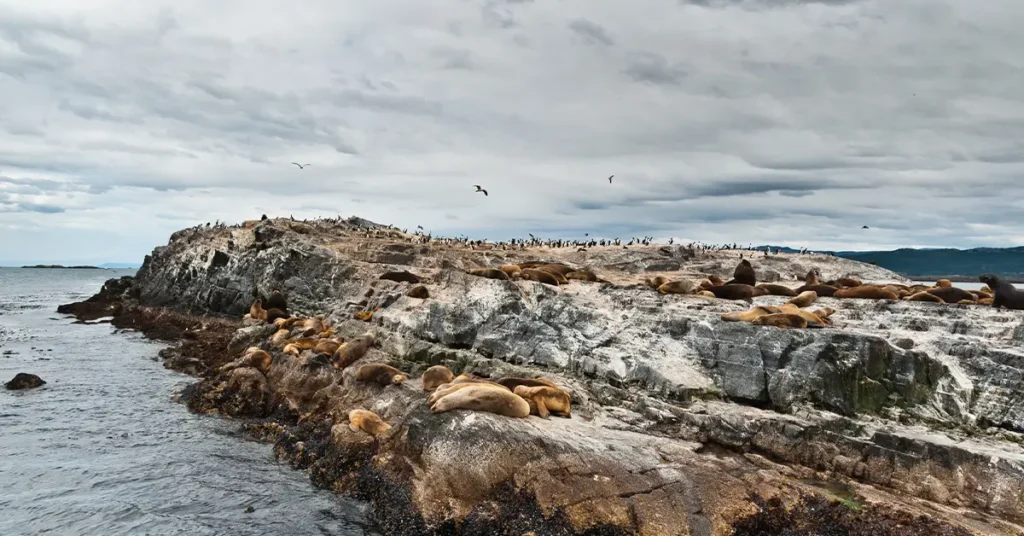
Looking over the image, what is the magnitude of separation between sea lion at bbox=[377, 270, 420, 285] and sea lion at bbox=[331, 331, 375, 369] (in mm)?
4516

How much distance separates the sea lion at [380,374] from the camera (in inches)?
536

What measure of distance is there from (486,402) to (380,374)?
14.3 ft

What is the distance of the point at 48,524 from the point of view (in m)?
9.88

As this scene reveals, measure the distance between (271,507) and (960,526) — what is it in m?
10.2

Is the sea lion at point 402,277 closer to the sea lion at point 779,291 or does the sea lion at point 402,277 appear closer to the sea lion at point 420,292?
the sea lion at point 420,292

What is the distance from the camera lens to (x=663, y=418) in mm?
10648

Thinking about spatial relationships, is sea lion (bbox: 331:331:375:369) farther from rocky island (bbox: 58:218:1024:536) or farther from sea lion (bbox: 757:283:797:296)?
sea lion (bbox: 757:283:797:296)

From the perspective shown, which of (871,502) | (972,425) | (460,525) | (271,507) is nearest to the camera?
(871,502)

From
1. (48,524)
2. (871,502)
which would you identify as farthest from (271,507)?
(871,502)

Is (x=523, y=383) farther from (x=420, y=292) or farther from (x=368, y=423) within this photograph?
(x=420, y=292)

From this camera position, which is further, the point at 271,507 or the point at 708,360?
the point at 708,360

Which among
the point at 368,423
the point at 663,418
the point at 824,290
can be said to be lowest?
the point at 368,423

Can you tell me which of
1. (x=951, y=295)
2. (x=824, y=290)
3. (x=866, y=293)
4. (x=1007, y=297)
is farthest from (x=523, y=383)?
(x=951, y=295)

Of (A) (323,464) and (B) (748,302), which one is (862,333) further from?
Result: (A) (323,464)
